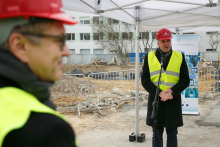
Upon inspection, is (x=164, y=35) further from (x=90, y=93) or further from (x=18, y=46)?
(x=90, y=93)

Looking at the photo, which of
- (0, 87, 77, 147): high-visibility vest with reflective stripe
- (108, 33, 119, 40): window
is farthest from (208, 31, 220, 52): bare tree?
(0, 87, 77, 147): high-visibility vest with reflective stripe

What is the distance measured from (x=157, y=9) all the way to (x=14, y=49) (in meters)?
4.39

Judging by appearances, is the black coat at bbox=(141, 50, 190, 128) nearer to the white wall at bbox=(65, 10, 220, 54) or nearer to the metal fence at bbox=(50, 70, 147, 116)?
the metal fence at bbox=(50, 70, 147, 116)

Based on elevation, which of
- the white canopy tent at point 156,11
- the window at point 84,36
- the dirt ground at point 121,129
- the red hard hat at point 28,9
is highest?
the window at point 84,36

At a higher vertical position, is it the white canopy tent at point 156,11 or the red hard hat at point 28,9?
the white canopy tent at point 156,11

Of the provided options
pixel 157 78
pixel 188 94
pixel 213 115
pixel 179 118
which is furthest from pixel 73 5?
pixel 213 115

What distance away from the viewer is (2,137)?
684mm

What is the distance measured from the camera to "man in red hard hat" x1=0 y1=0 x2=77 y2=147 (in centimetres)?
71

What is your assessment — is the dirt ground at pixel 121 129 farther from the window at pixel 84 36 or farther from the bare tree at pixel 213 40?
the window at pixel 84 36

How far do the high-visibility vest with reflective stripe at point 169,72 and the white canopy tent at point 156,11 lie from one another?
114 centimetres

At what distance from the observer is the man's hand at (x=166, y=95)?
369 cm

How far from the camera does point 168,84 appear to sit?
387 centimetres

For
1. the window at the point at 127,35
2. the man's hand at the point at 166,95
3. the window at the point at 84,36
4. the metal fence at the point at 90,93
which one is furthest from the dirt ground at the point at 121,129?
the window at the point at 84,36

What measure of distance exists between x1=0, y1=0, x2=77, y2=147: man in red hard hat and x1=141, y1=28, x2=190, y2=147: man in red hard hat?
305cm
